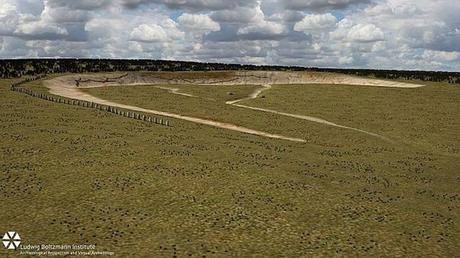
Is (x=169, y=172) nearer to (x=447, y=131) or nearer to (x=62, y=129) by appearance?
(x=62, y=129)

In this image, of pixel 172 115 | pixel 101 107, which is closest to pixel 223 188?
pixel 172 115

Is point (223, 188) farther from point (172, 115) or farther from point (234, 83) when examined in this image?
point (234, 83)

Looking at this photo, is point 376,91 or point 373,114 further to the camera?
point 376,91

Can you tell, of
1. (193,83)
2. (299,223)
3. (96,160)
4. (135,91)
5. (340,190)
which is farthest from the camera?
(193,83)

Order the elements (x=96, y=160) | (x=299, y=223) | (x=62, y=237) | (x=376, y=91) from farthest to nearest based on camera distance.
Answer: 1. (x=376, y=91)
2. (x=96, y=160)
3. (x=299, y=223)
4. (x=62, y=237)

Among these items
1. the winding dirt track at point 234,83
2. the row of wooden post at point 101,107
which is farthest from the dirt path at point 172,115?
the row of wooden post at point 101,107

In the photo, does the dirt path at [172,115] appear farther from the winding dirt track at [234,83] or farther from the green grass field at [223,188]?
the green grass field at [223,188]

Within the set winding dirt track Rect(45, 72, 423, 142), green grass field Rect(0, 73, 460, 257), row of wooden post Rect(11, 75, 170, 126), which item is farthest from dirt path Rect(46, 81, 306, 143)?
row of wooden post Rect(11, 75, 170, 126)

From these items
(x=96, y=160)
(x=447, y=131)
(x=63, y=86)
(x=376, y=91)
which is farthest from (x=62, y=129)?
(x=376, y=91)

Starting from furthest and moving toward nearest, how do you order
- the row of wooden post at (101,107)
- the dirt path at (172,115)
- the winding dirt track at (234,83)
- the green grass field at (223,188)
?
1. the winding dirt track at (234,83)
2. the row of wooden post at (101,107)
3. the dirt path at (172,115)
4. the green grass field at (223,188)
